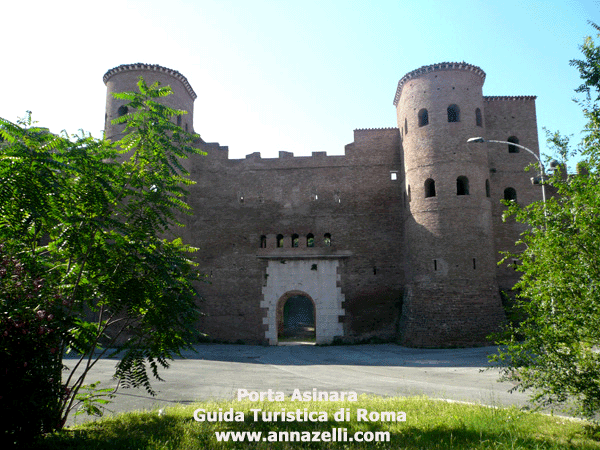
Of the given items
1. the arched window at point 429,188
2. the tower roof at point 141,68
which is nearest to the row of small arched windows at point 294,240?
the arched window at point 429,188

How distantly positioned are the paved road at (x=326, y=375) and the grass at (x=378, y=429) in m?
1.28

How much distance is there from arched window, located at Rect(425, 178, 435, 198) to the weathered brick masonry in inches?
1.8

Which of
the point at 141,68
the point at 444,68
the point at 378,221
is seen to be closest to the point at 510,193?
the point at 378,221

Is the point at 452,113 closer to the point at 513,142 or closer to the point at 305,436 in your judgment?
the point at 513,142

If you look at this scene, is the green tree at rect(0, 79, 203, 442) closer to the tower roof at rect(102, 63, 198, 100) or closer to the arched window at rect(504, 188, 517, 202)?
the tower roof at rect(102, 63, 198, 100)

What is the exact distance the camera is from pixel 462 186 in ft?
56.8

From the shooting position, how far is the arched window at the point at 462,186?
16922mm

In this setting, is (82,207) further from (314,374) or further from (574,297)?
(314,374)

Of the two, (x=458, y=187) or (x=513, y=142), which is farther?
(x=513, y=142)

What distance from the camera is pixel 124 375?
518 centimetres

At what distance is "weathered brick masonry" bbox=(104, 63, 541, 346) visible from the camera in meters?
16.2

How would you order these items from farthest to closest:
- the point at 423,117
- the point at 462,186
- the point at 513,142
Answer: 1. the point at 513,142
2. the point at 423,117
3. the point at 462,186

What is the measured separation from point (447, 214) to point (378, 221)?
3663mm

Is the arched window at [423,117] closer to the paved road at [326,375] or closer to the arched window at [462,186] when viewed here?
the arched window at [462,186]
